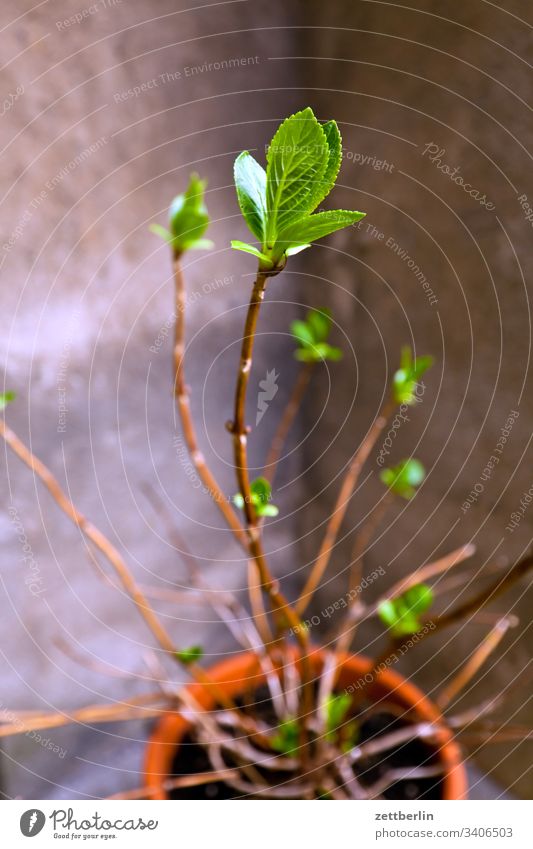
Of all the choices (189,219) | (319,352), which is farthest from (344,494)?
(189,219)

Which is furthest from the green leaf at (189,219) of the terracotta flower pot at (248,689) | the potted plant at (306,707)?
the terracotta flower pot at (248,689)

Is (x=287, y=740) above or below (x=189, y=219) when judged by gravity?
below

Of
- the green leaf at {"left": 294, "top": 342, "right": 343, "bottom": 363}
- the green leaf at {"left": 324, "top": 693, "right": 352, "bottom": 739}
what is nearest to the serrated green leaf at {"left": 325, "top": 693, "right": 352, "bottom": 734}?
the green leaf at {"left": 324, "top": 693, "right": 352, "bottom": 739}

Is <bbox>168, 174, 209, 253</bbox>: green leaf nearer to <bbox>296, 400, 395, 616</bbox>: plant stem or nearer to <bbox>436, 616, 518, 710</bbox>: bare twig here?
<bbox>296, 400, 395, 616</bbox>: plant stem

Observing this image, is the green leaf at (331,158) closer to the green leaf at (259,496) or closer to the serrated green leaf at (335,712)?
the green leaf at (259,496)

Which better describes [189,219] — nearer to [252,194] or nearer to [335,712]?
[252,194]
